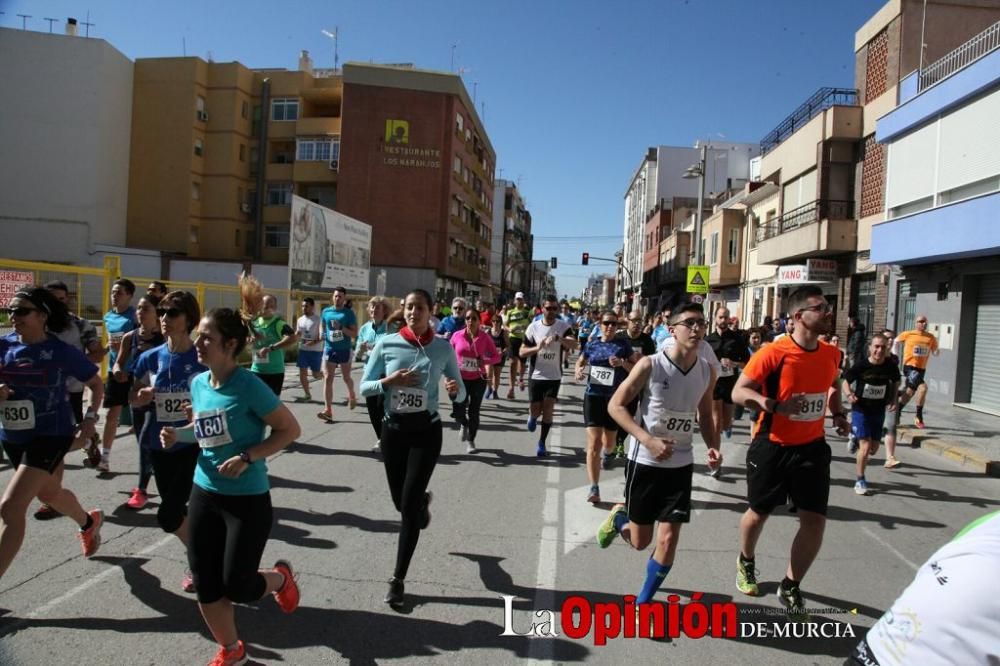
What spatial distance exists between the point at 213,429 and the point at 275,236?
48.2 meters

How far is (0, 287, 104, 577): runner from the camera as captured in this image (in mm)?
3994

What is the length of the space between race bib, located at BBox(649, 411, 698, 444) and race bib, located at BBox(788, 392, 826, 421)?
0.64 meters

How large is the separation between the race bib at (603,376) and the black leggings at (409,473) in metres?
2.65

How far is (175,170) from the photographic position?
46.0m

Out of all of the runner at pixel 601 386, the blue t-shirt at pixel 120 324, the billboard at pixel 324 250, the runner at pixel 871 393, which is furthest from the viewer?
the billboard at pixel 324 250

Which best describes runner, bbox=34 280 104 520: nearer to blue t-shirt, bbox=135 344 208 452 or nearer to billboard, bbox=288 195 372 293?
blue t-shirt, bbox=135 344 208 452

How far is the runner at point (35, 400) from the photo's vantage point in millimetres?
3994

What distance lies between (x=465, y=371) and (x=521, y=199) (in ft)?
342

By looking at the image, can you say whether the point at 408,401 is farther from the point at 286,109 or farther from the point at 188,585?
the point at 286,109

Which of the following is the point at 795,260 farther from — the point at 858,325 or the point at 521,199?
the point at 521,199

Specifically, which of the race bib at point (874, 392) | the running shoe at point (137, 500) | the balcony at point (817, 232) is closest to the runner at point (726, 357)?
the race bib at point (874, 392)

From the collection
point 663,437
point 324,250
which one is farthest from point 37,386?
point 324,250

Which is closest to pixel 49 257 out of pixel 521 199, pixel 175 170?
pixel 175 170

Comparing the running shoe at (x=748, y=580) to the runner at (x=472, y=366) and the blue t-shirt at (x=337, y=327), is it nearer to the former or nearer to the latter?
the runner at (x=472, y=366)
